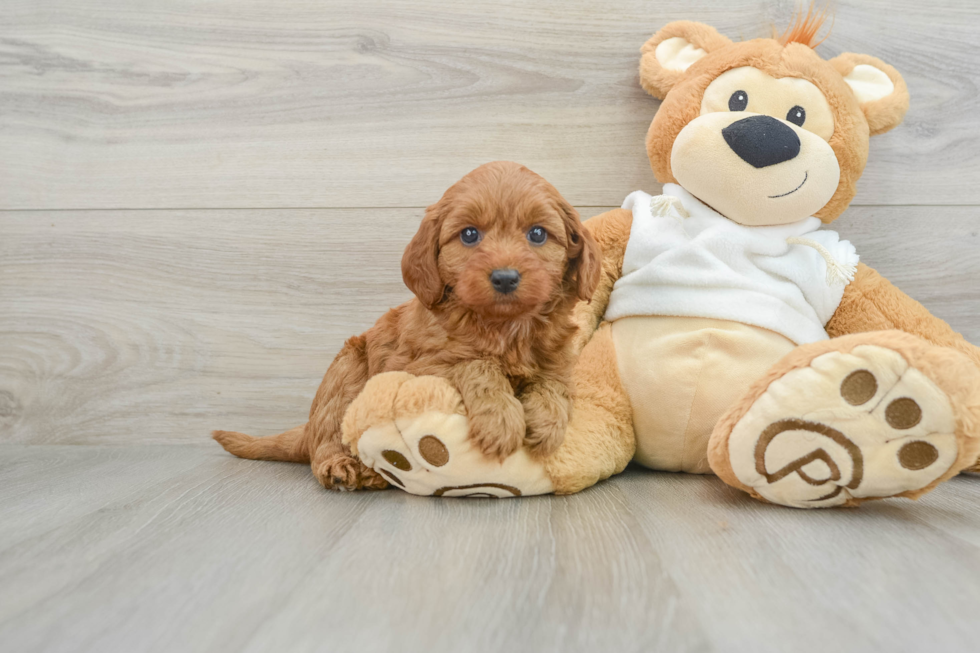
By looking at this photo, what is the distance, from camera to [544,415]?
95 cm

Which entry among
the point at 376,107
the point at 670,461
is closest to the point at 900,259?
the point at 670,461

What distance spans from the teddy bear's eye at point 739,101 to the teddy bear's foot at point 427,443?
0.70 meters

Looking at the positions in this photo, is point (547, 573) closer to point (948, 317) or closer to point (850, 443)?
point (850, 443)

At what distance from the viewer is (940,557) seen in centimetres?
73

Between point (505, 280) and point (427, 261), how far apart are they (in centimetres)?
14

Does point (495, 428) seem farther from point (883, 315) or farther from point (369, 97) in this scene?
point (369, 97)

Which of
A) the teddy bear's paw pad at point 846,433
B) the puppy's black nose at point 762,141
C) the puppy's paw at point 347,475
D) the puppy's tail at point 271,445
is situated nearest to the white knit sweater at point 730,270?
the puppy's black nose at point 762,141

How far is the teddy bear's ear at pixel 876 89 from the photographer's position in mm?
1184

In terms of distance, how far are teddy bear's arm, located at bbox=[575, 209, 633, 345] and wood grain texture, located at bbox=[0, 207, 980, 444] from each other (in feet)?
1.48

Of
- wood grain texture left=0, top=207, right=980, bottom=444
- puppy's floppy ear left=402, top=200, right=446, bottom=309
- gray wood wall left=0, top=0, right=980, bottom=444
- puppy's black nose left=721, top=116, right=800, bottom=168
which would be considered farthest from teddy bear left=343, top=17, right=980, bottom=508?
wood grain texture left=0, top=207, right=980, bottom=444

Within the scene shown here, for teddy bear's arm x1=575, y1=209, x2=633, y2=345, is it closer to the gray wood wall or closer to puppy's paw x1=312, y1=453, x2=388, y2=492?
the gray wood wall

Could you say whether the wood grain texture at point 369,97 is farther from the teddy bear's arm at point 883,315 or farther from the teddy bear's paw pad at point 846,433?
the teddy bear's paw pad at point 846,433

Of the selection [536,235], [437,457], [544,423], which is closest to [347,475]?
[437,457]

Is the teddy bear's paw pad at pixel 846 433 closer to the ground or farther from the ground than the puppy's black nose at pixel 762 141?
closer to the ground
